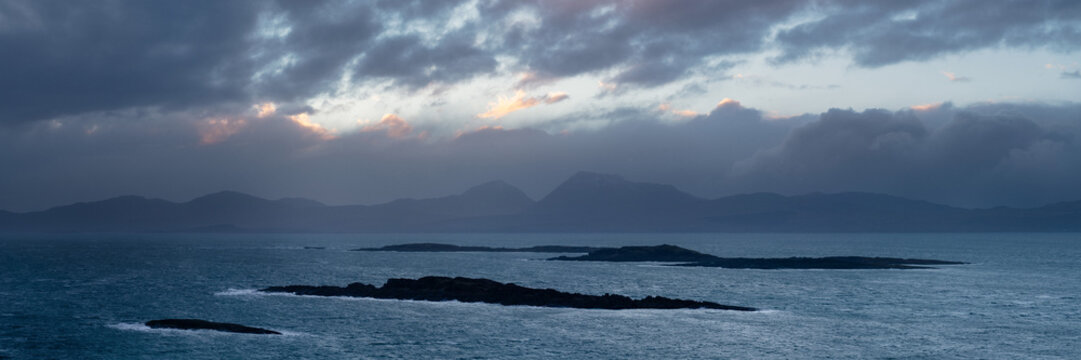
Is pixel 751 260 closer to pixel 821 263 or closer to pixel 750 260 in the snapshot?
pixel 750 260

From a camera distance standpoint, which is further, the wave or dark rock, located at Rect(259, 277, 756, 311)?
dark rock, located at Rect(259, 277, 756, 311)

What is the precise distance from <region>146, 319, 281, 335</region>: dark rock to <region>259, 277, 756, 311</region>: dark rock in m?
25.7

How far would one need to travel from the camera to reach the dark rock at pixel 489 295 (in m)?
76.6

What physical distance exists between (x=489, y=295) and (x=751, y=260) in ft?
275

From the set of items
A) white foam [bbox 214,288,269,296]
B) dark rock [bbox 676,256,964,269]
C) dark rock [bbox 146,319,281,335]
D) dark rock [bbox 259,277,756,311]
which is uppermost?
dark rock [bbox 676,256,964,269]

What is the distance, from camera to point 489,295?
8312 centimetres

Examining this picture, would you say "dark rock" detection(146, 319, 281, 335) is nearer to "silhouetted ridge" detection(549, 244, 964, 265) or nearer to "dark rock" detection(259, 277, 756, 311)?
"dark rock" detection(259, 277, 756, 311)

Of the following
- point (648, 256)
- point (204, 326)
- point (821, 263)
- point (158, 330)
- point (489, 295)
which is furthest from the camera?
point (648, 256)

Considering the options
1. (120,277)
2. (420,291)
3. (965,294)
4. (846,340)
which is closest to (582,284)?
(420,291)

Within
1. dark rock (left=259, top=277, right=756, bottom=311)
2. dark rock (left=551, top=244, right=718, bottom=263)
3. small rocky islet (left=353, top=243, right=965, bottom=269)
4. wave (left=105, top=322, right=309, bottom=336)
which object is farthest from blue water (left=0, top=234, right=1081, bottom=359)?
dark rock (left=551, top=244, right=718, bottom=263)

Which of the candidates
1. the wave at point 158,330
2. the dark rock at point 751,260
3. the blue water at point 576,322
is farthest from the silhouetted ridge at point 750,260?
the wave at point 158,330

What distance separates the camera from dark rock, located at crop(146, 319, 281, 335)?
5909 cm

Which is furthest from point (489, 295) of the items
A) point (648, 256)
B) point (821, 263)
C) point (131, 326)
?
point (648, 256)

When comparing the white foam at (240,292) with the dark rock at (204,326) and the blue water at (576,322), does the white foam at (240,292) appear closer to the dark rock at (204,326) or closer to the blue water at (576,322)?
the blue water at (576,322)
